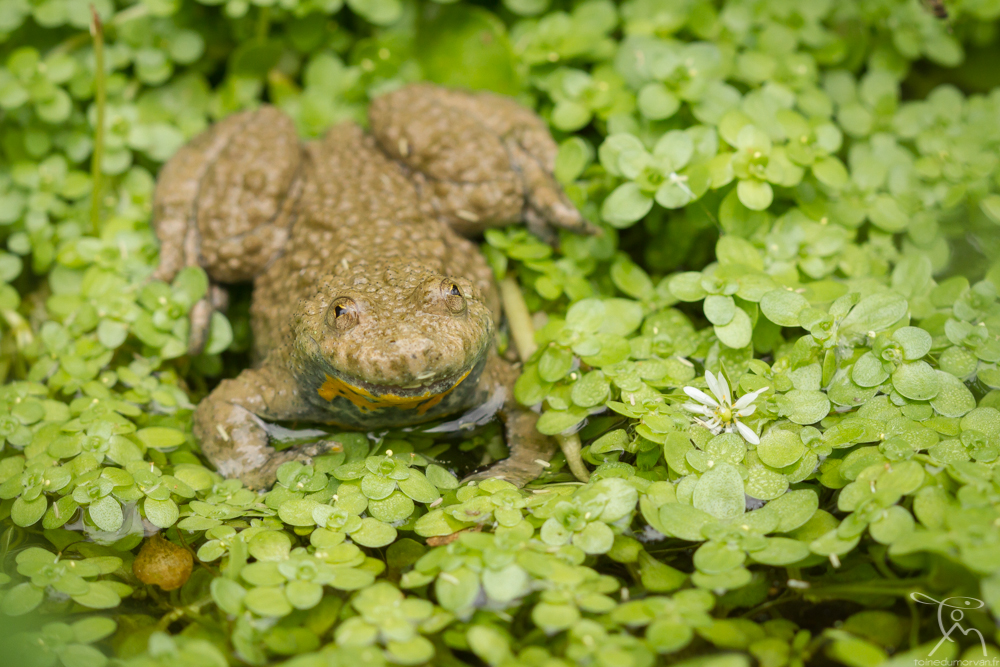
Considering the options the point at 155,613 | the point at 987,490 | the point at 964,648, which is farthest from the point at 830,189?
the point at 155,613

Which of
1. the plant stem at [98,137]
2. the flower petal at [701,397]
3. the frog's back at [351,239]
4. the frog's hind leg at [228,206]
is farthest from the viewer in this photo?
the plant stem at [98,137]

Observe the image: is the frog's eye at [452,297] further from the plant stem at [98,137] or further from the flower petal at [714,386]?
the plant stem at [98,137]

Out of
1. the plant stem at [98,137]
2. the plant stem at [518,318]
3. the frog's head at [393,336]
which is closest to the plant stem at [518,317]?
the plant stem at [518,318]

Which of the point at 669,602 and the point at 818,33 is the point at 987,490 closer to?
the point at 669,602

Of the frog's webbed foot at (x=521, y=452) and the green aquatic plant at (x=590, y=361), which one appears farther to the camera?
the frog's webbed foot at (x=521, y=452)

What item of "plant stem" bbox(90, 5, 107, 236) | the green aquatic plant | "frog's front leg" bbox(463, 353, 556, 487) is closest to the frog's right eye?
the green aquatic plant

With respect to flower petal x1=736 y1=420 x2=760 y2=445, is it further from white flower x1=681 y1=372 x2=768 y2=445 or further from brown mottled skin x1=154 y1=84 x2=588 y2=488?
brown mottled skin x1=154 y1=84 x2=588 y2=488

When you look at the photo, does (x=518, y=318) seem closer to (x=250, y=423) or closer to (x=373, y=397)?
(x=373, y=397)
